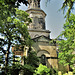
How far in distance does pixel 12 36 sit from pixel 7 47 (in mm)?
1357

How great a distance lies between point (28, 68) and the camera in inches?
452

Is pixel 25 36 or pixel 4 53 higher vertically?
pixel 25 36

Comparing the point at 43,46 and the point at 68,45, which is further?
the point at 43,46

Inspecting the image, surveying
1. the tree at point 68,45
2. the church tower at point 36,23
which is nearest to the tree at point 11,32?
the tree at point 68,45

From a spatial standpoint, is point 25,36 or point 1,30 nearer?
point 1,30

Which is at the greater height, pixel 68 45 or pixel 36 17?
pixel 36 17

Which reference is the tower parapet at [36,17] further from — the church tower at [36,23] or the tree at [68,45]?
the tree at [68,45]

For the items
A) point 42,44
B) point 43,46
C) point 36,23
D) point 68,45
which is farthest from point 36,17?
point 68,45

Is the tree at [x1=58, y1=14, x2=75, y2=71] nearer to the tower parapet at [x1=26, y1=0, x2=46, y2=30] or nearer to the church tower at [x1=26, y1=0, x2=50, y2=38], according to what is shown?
the church tower at [x1=26, y1=0, x2=50, y2=38]

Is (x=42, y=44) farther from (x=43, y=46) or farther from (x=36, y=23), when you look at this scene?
(x=36, y=23)

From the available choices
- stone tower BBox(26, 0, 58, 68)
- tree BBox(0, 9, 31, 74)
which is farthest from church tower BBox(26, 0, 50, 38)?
tree BBox(0, 9, 31, 74)

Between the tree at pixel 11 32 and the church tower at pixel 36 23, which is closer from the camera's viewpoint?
the tree at pixel 11 32

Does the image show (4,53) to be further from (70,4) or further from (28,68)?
(70,4)

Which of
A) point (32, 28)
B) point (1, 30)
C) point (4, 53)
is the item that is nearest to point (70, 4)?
point (1, 30)
